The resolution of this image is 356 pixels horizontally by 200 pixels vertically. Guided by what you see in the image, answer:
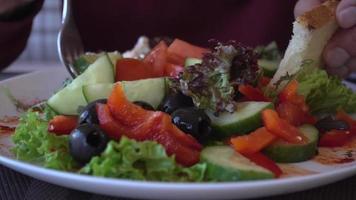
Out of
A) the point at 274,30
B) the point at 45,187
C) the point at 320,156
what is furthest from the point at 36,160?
the point at 274,30

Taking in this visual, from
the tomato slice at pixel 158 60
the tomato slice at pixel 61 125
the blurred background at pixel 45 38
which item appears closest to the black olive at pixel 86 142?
the tomato slice at pixel 61 125

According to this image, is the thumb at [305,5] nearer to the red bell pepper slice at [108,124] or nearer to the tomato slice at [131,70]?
the tomato slice at [131,70]

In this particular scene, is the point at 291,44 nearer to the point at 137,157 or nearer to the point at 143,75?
the point at 143,75

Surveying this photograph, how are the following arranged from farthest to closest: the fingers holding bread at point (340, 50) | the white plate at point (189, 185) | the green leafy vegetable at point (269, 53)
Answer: the green leafy vegetable at point (269, 53) < the fingers holding bread at point (340, 50) < the white plate at point (189, 185)

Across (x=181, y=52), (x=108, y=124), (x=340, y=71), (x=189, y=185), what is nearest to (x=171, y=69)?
(x=181, y=52)

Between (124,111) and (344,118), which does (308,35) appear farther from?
(124,111)

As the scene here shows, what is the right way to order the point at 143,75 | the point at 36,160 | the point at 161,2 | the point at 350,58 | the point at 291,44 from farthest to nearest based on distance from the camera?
1. the point at 161,2
2. the point at 350,58
3. the point at 291,44
4. the point at 143,75
5. the point at 36,160

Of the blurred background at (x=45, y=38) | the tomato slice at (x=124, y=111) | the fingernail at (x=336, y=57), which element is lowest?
the blurred background at (x=45, y=38)
